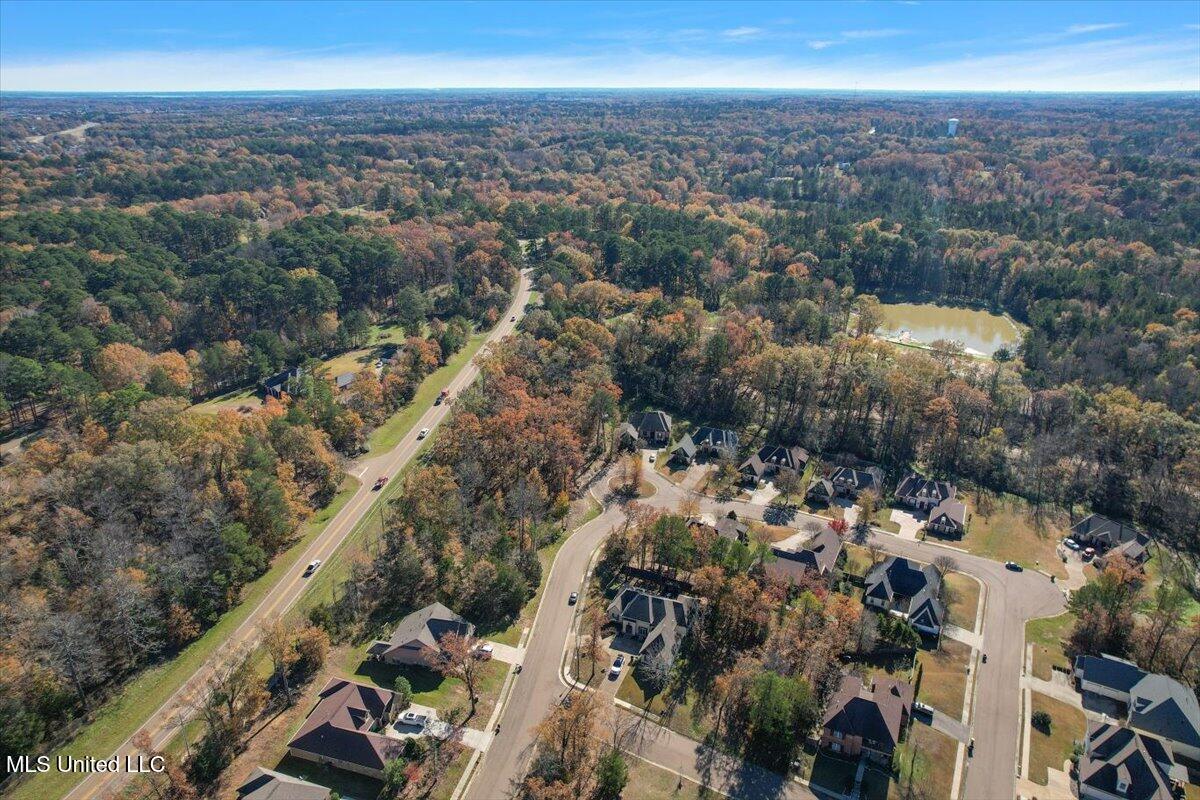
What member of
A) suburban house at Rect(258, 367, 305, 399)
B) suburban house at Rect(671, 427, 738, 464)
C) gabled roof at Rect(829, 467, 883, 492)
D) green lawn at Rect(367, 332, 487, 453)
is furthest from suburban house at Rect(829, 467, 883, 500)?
suburban house at Rect(258, 367, 305, 399)

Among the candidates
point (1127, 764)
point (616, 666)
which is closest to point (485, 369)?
point (616, 666)

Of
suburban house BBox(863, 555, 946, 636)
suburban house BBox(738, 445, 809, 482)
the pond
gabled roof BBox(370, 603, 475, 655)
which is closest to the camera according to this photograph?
gabled roof BBox(370, 603, 475, 655)

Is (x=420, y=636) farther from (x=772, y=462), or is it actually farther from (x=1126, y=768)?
(x=1126, y=768)

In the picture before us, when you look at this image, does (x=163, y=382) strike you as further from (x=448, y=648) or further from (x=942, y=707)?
(x=942, y=707)

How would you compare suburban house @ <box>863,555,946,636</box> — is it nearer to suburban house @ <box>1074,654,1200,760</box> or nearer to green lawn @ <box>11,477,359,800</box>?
suburban house @ <box>1074,654,1200,760</box>

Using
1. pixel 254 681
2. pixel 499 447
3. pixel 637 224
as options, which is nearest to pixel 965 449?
pixel 499 447
